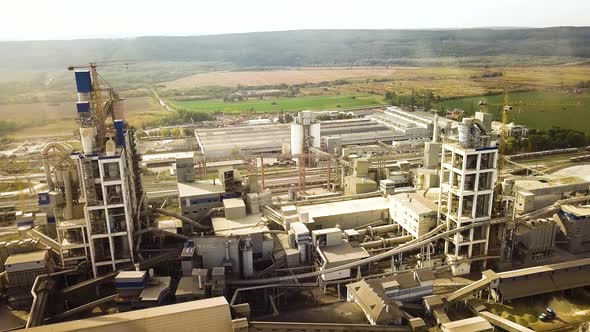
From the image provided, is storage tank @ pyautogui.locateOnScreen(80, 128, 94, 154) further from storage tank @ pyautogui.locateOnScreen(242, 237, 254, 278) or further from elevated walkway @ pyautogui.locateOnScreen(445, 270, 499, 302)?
elevated walkway @ pyautogui.locateOnScreen(445, 270, 499, 302)

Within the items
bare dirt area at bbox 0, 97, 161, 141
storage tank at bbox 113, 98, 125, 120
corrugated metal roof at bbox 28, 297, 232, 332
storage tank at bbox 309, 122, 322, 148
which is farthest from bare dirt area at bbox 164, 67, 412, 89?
corrugated metal roof at bbox 28, 297, 232, 332

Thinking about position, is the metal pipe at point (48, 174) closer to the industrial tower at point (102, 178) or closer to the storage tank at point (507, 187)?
the industrial tower at point (102, 178)

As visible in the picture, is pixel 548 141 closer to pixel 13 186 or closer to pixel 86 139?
pixel 86 139

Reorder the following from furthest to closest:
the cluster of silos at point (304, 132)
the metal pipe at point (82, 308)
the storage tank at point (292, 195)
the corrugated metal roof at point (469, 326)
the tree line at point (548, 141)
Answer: the tree line at point (548, 141) → the cluster of silos at point (304, 132) → the storage tank at point (292, 195) → the metal pipe at point (82, 308) → the corrugated metal roof at point (469, 326)

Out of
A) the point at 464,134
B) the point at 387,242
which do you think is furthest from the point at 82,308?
the point at 464,134

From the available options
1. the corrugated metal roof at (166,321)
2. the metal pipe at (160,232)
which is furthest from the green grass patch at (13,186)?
the corrugated metal roof at (166,321)

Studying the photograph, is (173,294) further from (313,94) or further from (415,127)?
(313,94)
